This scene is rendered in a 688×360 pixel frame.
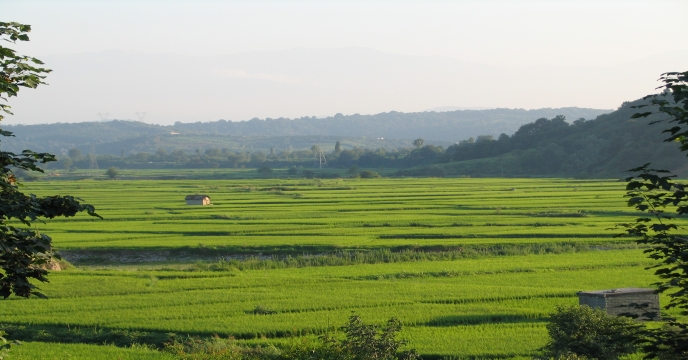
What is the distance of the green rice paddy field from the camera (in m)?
13.4

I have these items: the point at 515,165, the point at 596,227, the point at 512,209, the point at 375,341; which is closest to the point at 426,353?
the point at 375,341

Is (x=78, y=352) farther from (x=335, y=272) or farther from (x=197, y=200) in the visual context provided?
(x=197, y=200)

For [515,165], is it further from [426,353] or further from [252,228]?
[426,353]

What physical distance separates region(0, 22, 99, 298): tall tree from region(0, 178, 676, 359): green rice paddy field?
21.7ft

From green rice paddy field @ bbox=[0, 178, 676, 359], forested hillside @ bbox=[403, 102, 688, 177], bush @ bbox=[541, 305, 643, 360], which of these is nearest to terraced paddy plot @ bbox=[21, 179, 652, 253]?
green rice paddy field @ bbox=[0, 178, 676, 359]

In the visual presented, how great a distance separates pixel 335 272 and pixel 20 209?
606 inches

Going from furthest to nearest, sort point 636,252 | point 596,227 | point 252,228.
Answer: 1. point 252,228
2. point 596,227
3. point 636,252

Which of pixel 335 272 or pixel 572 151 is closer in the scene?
pixel 335 272

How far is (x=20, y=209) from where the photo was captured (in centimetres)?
514

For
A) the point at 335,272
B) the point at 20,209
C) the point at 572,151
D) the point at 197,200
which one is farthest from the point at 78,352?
the point at 572,151

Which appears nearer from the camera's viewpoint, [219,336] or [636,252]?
[219,336]

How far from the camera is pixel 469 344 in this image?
11.8m

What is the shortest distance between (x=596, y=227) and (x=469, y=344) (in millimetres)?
18878

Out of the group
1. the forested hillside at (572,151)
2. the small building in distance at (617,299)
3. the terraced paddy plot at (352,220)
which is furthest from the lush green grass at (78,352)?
the forested hillside at (572,151)
